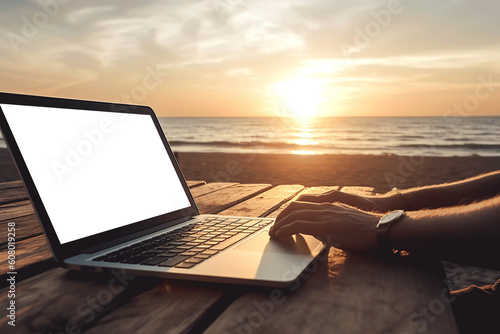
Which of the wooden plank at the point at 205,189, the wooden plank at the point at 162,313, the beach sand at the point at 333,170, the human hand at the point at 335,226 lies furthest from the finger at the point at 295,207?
the beach sand at the point at 333,170

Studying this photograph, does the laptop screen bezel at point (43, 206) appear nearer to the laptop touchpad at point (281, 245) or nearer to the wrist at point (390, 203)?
the laptop touchpad at point (281, 245)

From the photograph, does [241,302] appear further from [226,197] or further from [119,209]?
[226,197]

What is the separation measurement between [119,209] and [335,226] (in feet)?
2.07

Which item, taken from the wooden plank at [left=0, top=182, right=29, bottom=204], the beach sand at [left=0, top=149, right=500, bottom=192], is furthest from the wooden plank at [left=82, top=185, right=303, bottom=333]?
the beach sand at [left=0, top=149, right=500, bottom=192]

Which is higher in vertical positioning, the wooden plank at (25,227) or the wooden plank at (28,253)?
the wooden plank at (25,227)

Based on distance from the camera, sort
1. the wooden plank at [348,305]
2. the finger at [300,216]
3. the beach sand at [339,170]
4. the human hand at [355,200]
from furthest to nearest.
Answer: the beach sand at [339,170] < the human hand at [355,200] < the finger at [300,216] < the wooden plank at [348,305]

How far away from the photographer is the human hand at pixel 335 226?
0.98m

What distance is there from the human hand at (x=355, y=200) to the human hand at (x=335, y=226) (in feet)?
0.86

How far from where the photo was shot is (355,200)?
1349 mm

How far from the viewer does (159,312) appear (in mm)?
651

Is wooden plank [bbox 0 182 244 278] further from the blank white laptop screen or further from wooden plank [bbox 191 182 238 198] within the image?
wooden plank [bbox 191 182 238 198]

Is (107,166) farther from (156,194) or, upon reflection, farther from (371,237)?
(371,237)

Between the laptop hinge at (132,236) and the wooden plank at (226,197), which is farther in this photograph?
the wooden plank at (226,197)

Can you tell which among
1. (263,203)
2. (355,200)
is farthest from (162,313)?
(263,203)
